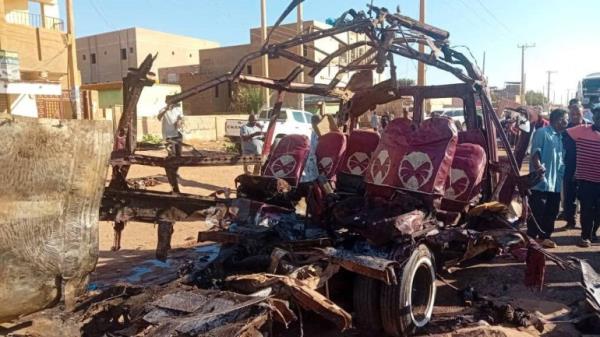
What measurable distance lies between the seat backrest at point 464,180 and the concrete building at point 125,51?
48.6m

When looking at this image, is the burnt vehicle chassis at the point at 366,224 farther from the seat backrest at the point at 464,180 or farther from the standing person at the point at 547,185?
the standing person at the point at 547,185

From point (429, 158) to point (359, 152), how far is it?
1.89 metres

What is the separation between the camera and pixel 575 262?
4.87 meters

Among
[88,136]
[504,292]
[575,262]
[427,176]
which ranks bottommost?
[504,292]

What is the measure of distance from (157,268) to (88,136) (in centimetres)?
368

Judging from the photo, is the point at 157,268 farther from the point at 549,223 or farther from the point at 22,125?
the point at 549,223

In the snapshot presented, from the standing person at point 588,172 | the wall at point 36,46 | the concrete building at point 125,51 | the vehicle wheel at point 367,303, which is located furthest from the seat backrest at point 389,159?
the concrete building at point 125,51

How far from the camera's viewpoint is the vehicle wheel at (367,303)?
4203 mm

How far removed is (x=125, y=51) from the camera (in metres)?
52.6

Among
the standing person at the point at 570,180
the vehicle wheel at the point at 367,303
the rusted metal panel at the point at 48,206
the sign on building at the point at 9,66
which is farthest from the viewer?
the sign on building at the point at 9,66

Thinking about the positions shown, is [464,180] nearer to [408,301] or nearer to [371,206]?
[371,206]

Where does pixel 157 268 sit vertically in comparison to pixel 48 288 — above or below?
below

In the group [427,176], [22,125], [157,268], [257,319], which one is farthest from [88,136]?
[157,268]

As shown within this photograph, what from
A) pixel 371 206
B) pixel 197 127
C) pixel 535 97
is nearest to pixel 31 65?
pixel 197 127
